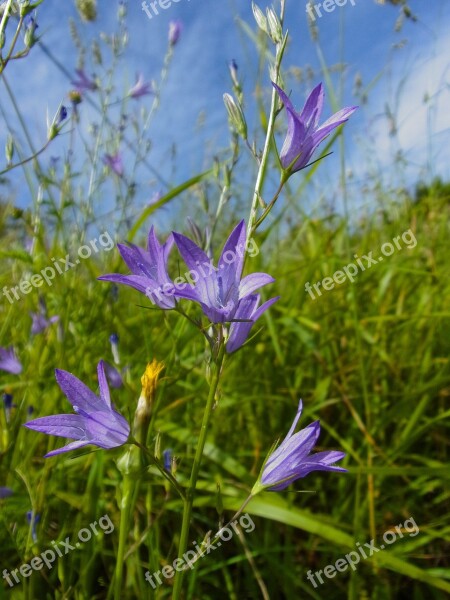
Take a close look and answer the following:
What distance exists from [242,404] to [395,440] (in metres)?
0.51

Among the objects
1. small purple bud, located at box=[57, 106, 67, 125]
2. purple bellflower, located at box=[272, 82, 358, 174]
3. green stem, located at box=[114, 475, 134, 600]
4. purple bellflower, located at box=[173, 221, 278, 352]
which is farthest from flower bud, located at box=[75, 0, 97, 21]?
green stem, located at box=[114, 475, 134, 600]

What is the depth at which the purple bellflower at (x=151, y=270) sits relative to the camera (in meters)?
0.69

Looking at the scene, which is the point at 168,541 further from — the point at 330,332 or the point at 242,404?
the point at 330,332

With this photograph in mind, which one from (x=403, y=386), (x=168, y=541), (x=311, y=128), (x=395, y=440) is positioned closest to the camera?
Result: (x=311, y=128)

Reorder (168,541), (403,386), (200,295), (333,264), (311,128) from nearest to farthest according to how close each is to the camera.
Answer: (200,295) → (311,128) → (168,541) → (403,386) → (333,264)

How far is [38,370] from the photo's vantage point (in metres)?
1.63

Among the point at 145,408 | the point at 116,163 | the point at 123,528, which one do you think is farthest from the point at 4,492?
the point at 116,163

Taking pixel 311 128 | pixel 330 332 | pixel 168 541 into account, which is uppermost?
pixel 311 128

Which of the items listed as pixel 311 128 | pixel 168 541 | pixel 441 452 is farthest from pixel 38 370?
pixel 441 452

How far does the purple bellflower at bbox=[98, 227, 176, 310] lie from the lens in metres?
0.69

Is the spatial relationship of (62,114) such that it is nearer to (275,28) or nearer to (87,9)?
(275,28)

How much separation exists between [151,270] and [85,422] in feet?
0.72

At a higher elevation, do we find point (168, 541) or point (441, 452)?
point (168, 541)

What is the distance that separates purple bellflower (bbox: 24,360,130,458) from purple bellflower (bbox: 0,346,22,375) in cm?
98
